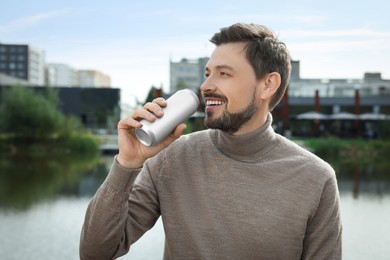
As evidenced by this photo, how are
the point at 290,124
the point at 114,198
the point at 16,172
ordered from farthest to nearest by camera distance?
the point at 290,124
the point at 16,172
the point at 114,198

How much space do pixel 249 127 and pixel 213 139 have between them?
121 mm

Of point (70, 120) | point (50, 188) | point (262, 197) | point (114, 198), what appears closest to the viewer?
point (114, 198)

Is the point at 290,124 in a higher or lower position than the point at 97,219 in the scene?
lower

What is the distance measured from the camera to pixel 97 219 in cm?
136

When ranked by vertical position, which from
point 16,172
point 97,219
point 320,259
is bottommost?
point 16,172

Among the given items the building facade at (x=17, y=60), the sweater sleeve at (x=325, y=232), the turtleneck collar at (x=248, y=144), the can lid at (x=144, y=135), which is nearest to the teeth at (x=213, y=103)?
the turtleneck collar at (x=248, y=144)

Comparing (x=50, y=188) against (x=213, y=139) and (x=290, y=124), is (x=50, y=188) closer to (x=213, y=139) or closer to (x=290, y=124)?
(x=213, y=139)

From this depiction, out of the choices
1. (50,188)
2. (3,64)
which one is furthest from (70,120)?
(3,64)

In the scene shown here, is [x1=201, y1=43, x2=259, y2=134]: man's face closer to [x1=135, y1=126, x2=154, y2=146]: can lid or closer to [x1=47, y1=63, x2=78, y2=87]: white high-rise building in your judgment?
[x1=135, y1=126, x2=154, y2=146]: can lid

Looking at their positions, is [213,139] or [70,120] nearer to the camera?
[213,139]

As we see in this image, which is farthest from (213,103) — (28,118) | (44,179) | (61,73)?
(61,73)

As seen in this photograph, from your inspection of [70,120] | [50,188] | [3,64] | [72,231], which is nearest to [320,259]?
[72,231]

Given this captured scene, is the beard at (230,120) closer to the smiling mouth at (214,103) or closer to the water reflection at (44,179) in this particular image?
the smiling mouth at (214,103)

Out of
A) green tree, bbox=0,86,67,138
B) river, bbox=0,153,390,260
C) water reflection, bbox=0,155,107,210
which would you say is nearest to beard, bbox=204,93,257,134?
river, bbox=0,153,390,260
